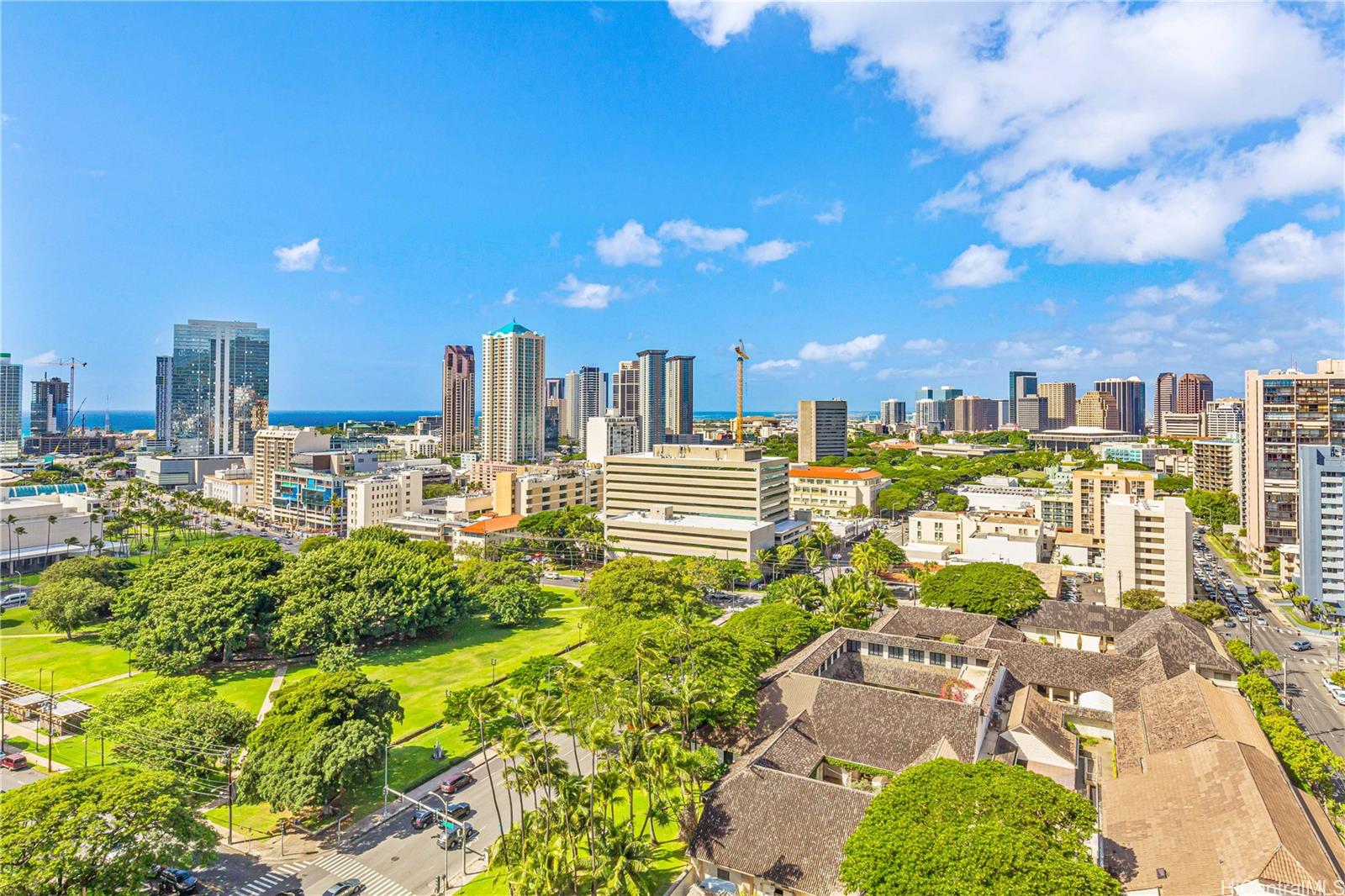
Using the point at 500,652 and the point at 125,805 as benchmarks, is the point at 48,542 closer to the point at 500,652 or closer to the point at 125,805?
the point at 500,652

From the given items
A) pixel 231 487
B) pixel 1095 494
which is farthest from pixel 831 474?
pixel 231 487

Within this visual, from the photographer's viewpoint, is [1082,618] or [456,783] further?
[1082,618]

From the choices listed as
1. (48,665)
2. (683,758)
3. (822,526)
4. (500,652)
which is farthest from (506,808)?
(822,526)

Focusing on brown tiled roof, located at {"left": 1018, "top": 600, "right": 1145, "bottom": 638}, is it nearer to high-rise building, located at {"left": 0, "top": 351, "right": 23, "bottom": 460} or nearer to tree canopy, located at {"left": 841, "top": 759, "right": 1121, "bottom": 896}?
tree canopy, located at {"left": 841, "top": 759, "right": 1121, "bottom": 896}

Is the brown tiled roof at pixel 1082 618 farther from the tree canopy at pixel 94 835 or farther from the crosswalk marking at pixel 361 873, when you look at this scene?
the tree canopy at pixel 94 835

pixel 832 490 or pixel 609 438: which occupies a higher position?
pixel 609 438

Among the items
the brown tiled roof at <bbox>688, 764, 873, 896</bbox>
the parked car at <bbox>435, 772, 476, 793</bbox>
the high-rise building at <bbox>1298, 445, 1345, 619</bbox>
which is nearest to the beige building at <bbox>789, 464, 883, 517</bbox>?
the high-rise building at <bbox>1298, 445, 1345, 619</bbox>

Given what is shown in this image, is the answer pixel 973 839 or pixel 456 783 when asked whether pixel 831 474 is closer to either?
pixel 456 783
